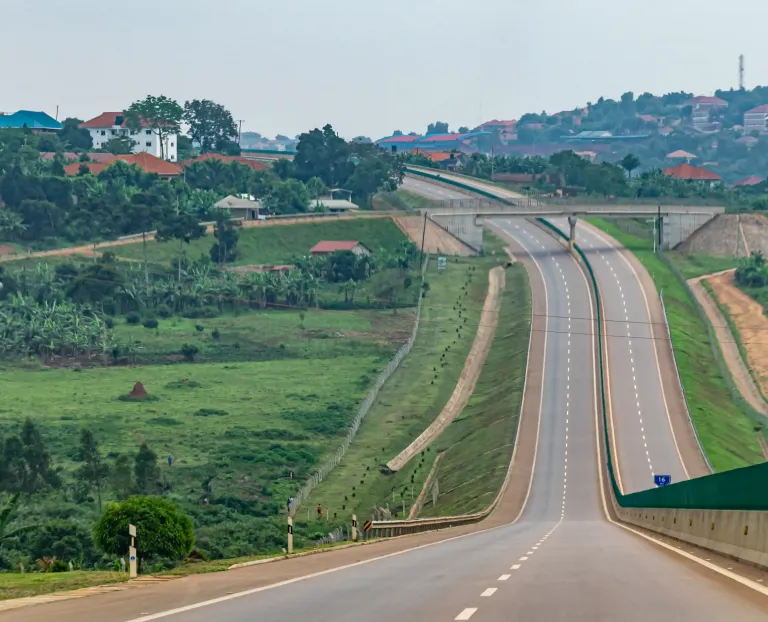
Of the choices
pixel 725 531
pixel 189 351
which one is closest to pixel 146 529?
pixel 725 531

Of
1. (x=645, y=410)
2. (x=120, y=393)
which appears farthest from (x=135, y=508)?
(x=120, y=393)

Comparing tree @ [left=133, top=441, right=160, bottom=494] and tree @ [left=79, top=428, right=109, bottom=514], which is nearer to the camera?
tree @ [left=79, top=428, right=109, bottom=514]

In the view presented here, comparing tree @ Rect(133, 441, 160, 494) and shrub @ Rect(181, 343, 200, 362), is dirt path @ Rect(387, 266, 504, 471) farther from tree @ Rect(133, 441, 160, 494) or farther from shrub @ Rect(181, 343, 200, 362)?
shrub @ Rect(181, 343, 200, 362)

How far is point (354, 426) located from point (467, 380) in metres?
25.4

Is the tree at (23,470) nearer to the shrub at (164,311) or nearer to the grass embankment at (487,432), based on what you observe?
the grass embankment at (487,432)

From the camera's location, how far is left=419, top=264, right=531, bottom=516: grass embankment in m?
106

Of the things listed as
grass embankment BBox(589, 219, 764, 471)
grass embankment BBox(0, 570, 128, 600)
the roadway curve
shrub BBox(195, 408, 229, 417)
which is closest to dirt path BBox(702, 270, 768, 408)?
grass embankment BBox(589, 219, 764, 471)

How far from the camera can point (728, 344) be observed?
163 meters

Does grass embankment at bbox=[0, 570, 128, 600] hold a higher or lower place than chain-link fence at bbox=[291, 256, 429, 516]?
higher

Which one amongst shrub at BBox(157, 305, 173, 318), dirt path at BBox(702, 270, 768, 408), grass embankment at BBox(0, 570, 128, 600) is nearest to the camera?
grass embankment at BBox(0, 570, 128, 600)

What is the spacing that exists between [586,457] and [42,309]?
86712 mm

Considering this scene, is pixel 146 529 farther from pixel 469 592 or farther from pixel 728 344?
pixel 728 344

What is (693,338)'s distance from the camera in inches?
6403

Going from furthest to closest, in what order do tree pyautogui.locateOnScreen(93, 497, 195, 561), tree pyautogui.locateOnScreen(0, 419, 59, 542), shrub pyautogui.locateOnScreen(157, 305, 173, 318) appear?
1. shrub pyautogui.locateOnScreen(157, 305, 173, 318)
2. tree pyautogui.locateOnScreen(0, 419, 59, 542)
3. tree pyautogui.locateOnScreen(93, 497, 195, 561)
